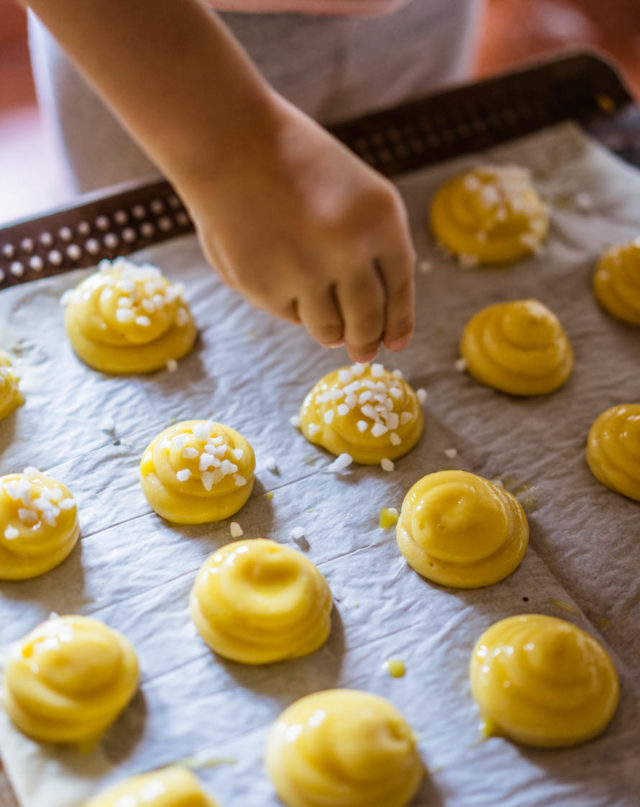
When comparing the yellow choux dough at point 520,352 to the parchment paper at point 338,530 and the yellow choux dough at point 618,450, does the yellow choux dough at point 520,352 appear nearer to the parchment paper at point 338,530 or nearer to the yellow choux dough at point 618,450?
the parchment paper at point 338,530

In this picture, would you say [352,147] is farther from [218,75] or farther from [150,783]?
[150,783]

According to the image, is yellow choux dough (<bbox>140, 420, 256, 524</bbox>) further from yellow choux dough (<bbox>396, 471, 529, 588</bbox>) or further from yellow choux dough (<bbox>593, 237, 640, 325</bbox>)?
yellow choux dough (<bbox>593, 237, 640, 325</bbox>)

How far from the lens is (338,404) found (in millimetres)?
1461

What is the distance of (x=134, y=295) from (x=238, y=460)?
0.40 metres

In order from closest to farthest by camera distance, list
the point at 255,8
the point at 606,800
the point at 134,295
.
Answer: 1. the point at 606,800
2. the point at 255,8
3. the point at 134,295

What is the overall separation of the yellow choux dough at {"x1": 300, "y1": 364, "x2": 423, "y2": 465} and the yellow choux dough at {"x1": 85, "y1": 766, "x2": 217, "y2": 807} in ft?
1.98

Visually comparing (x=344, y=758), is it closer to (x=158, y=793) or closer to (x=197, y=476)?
(x=158, y=793)

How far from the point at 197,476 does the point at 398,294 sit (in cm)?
49

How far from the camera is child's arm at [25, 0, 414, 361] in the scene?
948 mm

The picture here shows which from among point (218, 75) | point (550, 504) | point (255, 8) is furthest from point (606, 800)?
point (255, 8)

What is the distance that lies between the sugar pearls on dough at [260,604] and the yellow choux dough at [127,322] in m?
0.47

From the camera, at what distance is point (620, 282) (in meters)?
1.69

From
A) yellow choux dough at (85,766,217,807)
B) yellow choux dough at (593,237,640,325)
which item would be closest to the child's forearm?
yellow choux dough at (85,766,217,807)

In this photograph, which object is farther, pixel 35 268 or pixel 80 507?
pixel 35 268
